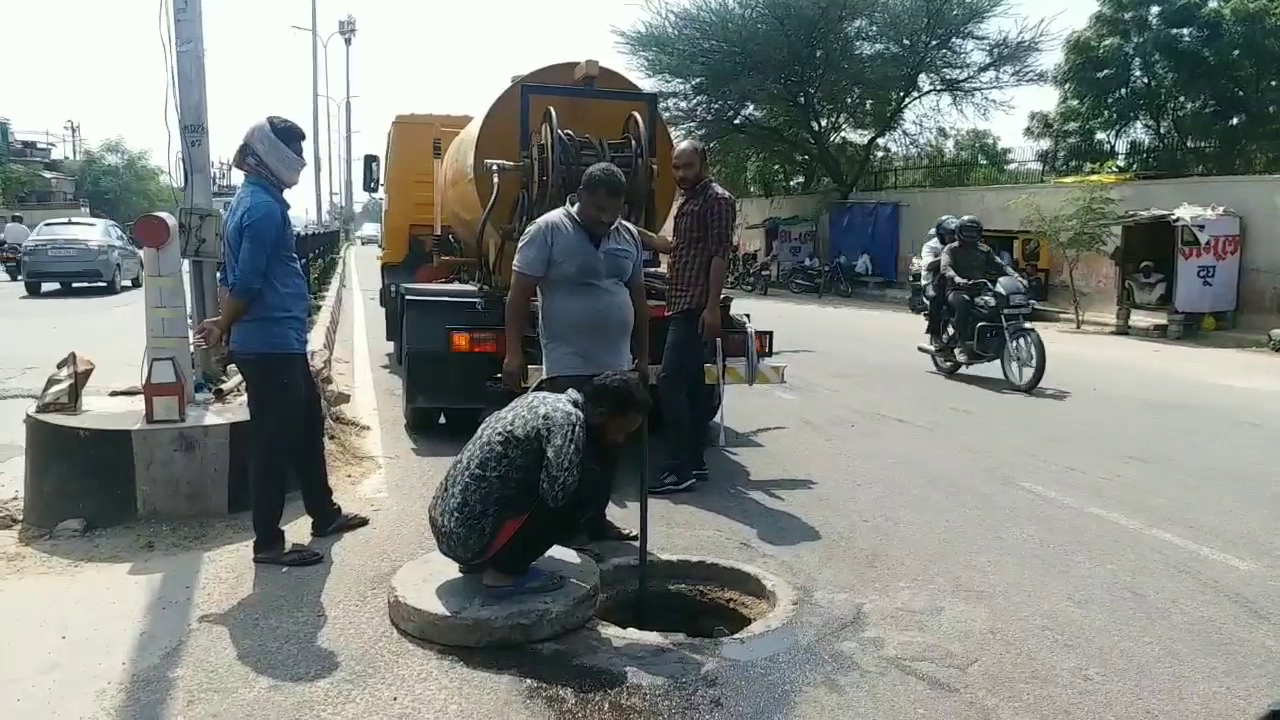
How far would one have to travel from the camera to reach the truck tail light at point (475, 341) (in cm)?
638

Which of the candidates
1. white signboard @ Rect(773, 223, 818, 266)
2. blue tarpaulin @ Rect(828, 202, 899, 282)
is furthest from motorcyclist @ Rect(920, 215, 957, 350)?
white signboard @ Rect(773, 223, 818, 266)

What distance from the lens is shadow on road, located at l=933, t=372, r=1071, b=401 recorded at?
9438 millimetres

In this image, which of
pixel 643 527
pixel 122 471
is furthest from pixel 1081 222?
pixel 122 471

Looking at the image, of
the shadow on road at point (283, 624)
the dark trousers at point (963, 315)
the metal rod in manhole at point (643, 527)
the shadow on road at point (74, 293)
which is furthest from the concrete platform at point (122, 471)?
the shadow on road at point (74, 293)

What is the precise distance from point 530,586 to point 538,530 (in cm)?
24

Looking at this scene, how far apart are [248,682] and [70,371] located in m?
2.87

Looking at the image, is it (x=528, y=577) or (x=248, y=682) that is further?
(x=528, y=577)

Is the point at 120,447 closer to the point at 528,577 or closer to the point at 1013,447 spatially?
the point at 528,577

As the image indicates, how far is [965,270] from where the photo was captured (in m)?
10.4

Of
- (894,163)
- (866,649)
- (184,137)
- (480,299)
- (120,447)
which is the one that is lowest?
(866,649)

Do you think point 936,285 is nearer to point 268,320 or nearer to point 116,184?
point 268,320

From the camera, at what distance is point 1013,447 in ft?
23.1

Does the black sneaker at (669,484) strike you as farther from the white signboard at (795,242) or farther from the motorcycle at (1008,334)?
the white signboard at (795,242)

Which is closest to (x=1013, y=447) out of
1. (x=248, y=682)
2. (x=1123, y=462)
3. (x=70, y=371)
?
(x=1123, y=462)
